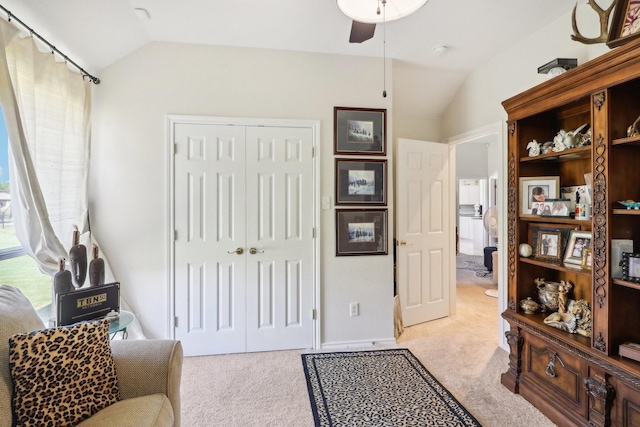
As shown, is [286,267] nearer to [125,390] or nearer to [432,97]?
[125,390]

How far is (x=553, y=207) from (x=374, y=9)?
1663 millimetres

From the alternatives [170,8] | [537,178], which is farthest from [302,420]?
[170,8]

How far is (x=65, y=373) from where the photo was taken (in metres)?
1.23

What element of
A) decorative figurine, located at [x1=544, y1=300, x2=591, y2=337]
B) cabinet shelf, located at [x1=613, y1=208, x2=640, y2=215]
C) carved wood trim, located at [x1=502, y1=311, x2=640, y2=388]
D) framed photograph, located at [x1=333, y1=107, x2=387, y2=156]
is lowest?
carved wood trim, located at [x1=502, y1=311, x2=640, y2=388]

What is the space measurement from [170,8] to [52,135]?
1.20 metres

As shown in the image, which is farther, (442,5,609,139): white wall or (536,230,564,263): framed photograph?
(442,5,609,139): white wall

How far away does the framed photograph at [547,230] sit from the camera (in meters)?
2.05

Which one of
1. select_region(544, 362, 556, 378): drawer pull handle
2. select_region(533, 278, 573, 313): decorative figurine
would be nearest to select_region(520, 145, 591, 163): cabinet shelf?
select_region(533, 278, 573, 313): decorative figurine

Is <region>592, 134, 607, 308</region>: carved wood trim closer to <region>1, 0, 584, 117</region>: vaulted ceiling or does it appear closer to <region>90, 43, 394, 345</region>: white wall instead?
<region>1, 0, 584, 117</region>: vaulted ceiling

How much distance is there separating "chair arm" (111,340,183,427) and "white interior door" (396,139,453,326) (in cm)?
235

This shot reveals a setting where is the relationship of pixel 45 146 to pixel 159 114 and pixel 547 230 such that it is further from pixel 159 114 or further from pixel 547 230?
pixel 547 230

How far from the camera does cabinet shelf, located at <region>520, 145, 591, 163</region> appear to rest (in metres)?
1.84

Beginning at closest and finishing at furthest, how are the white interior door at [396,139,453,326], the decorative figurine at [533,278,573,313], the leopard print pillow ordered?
the leopard print pillow
the decorative figurine at [533,278,573,313]
the white interior door at [396,139,453,326]

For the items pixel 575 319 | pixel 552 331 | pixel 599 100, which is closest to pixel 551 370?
pixel 552 331
